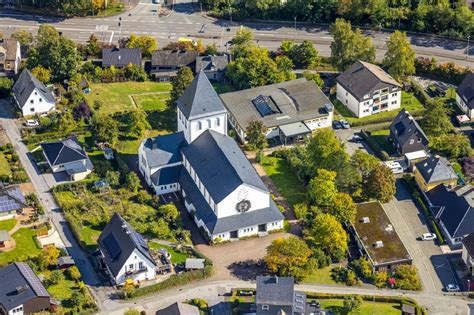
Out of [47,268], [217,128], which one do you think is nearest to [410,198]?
[217,128]

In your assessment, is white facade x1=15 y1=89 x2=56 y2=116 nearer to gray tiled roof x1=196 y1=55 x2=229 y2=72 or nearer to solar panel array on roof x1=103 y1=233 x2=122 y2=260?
gray tiled roof x1=196 y1=55 x2=229 y2=72

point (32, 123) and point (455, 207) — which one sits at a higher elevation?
point (32, 123)

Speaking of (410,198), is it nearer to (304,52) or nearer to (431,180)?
(431,180)

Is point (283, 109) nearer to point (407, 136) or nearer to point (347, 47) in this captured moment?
point (347, 47)

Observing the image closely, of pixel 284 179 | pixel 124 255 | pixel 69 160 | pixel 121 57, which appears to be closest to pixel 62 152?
pixel 69 160

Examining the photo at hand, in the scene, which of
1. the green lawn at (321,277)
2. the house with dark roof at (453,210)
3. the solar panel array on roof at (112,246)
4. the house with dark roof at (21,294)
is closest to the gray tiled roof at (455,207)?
the house with dark roof at (453,210)

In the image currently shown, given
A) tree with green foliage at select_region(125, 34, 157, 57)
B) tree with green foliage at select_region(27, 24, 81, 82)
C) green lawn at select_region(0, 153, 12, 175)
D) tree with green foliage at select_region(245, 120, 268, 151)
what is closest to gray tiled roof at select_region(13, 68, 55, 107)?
tree with green foliage at select_region(27, 24, 81, 82)
